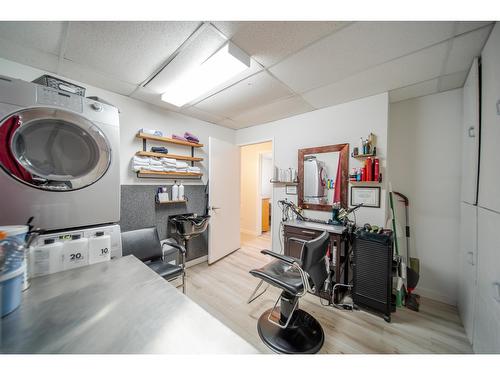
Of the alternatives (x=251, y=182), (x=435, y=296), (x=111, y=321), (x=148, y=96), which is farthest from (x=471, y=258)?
(x=251, y=182)

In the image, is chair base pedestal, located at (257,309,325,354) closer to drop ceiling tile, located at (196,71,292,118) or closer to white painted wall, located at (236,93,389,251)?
white painted wall, located at (236,93,389,251)

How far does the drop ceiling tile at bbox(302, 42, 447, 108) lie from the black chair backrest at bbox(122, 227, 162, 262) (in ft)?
8.26

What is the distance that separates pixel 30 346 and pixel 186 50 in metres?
1.79

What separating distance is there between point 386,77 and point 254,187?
3497 millimetres

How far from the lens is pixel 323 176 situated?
2.46 m

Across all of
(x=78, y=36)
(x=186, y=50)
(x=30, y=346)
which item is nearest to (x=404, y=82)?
(x=186, y=50)

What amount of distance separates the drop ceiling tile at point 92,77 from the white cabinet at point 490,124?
3.01 meters

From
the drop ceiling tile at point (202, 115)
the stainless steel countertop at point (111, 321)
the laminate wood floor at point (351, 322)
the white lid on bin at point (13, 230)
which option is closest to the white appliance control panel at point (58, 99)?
the white lid on bin at point (13, 230)

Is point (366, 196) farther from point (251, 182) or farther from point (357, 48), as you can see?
point (251, 182)

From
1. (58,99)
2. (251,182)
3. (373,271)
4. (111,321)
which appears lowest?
(373,271)

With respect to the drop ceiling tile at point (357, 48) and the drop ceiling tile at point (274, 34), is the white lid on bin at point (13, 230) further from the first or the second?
the drop ceiling tile at point (357, 48)

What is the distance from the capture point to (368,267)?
175 cm

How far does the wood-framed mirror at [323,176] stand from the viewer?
2.29 metres
